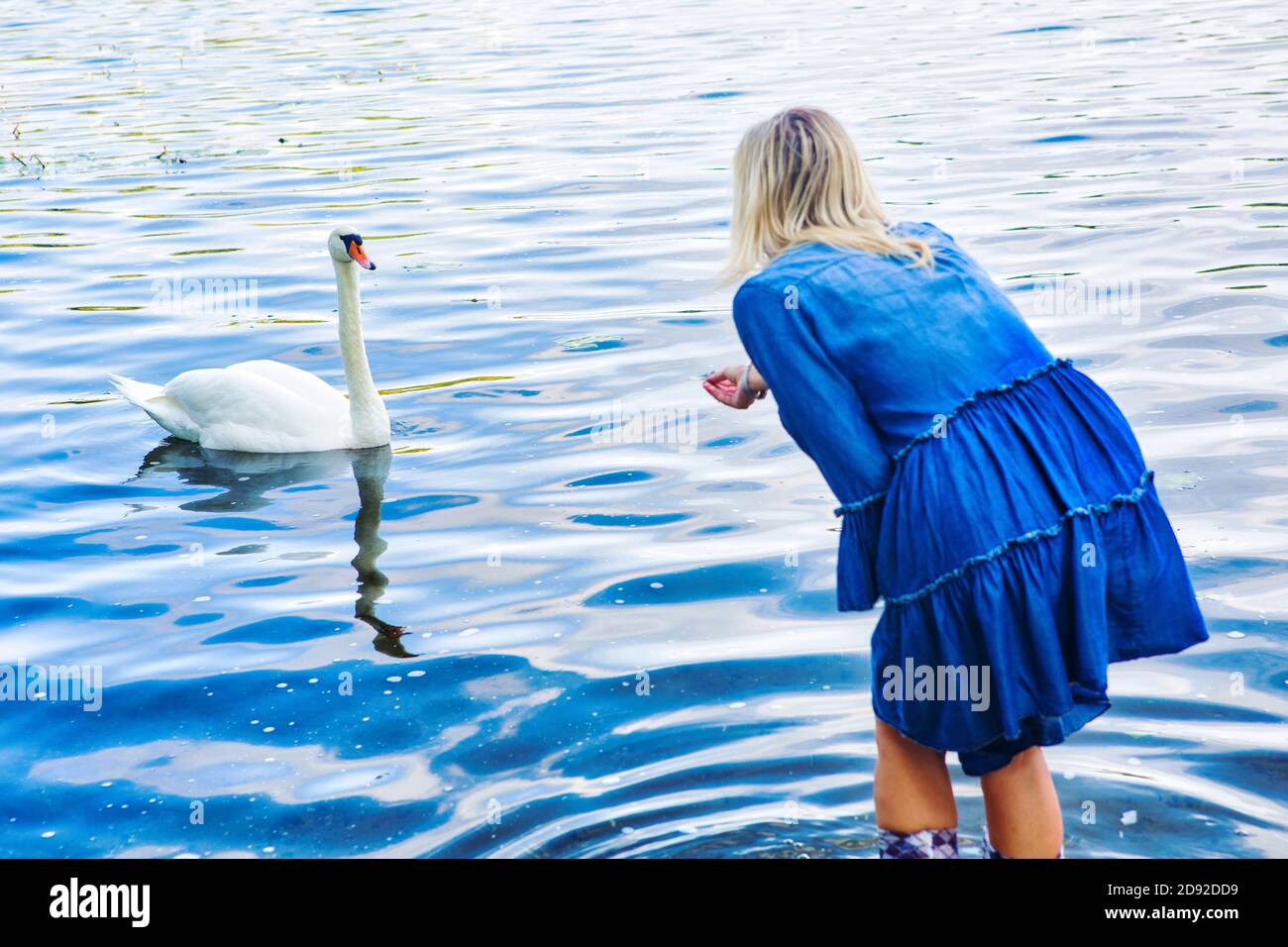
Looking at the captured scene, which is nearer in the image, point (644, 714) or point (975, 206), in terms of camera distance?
point (644, 714)

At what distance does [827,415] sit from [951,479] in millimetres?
350

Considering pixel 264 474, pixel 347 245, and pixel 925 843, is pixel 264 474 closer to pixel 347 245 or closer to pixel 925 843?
pixel 347 245

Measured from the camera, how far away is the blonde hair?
4164 millimetres

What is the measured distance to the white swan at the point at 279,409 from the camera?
9.54m

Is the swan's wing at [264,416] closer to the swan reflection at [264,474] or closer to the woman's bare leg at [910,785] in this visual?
the swan reflection at [264,474]

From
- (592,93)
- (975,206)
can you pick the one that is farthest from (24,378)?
(592,93)

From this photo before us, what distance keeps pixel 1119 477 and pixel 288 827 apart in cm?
302

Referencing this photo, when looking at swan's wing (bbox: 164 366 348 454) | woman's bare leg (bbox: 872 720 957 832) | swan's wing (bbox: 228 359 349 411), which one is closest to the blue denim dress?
woman's bare leg (bbox: 872 720 957 832)

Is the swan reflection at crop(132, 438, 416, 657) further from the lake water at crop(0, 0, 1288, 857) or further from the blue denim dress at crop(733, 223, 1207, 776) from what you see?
the blue denim dress at crop(733, 223, 1207, 776)

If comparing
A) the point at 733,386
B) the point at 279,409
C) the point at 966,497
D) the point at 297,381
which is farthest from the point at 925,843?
the point at 297,381

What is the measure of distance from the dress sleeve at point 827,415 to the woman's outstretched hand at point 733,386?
40 centimetres

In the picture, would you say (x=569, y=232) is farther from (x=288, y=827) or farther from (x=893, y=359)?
(x=893, y=359)

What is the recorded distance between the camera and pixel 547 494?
8.60 meters

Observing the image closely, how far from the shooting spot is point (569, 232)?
1508 cm
